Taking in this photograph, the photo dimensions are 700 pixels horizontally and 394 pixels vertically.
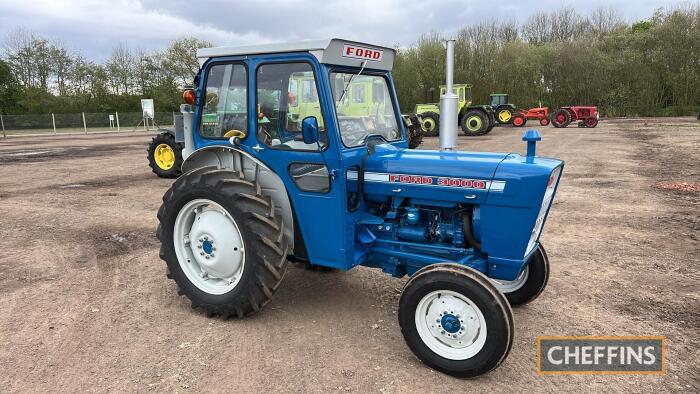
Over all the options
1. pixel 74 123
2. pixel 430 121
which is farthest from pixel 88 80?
pixel 430 121

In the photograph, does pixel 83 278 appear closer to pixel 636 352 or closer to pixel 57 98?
pixel 636 352

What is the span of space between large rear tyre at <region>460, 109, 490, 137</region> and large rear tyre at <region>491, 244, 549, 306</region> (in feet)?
68.5

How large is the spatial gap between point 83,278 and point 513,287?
14.2 ft

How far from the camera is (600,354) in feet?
11.5

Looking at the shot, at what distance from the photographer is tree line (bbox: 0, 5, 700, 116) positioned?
1391 inches

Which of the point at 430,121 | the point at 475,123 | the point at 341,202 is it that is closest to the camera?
the point at 341,202

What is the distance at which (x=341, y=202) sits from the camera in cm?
367

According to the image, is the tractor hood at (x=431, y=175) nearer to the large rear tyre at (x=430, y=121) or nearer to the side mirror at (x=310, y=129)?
the side mirror at (x=310, y=129)

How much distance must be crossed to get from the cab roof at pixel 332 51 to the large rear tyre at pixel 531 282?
6.91 ft

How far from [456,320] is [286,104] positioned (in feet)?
6.78

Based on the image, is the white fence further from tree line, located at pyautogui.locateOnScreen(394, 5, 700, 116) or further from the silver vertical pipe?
the silver vertical pipe

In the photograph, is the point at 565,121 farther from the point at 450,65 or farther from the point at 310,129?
the point at 310,129

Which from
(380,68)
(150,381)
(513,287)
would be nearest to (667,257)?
(513,287)

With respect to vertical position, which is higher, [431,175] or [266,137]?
[266,137]
